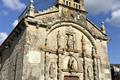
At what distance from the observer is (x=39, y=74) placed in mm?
17531

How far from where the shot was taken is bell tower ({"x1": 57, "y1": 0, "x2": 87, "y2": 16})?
20.4 metres

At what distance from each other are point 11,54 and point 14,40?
132cm

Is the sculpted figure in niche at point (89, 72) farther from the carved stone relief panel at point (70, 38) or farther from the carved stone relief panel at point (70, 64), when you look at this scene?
the carved stone relief panel at point (70, 38)

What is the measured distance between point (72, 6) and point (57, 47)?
4355 millimetres

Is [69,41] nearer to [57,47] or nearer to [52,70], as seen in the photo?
[57,47]

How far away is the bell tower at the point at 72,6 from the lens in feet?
66.9

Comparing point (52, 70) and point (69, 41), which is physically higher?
point (69, 41)

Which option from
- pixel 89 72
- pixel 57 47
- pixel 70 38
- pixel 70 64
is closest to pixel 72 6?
pixel 70 38

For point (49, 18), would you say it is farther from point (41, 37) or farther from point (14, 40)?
point (14, 40)

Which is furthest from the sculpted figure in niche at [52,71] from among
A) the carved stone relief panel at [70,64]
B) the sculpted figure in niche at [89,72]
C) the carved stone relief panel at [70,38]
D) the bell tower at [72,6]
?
the bell tower at [72,6]

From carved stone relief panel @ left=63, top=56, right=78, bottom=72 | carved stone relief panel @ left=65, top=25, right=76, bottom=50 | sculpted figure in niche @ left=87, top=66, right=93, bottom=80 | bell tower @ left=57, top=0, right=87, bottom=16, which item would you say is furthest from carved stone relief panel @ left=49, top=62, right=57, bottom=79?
bell tower @ left=57, top=0, right=87, bottom=16

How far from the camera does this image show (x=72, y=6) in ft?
69.3

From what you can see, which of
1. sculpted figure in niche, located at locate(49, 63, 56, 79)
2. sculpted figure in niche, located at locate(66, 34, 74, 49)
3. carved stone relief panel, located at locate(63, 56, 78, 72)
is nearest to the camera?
sculpted figure in niche, located at locate(49, 63, 56, 79)

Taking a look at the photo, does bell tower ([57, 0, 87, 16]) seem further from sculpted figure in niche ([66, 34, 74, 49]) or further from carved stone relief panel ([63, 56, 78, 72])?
carved stone relief panel ([63, 56, 78, 72])
